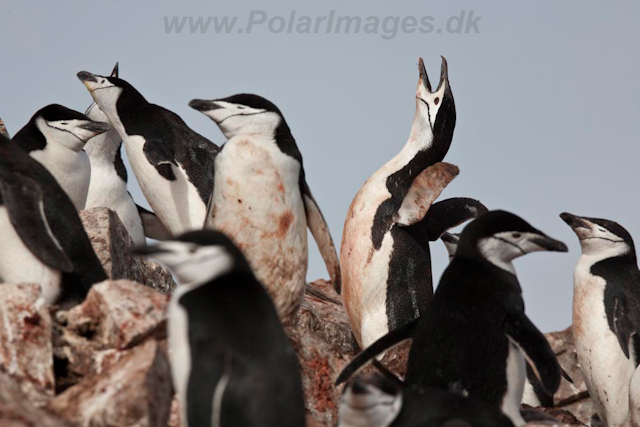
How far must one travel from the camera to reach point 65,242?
17.0ft

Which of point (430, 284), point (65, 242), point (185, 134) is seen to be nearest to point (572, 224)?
point (430, 284)

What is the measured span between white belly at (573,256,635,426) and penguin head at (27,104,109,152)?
13.7 feet

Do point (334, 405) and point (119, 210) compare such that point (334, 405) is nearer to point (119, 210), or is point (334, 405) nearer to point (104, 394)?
point (104, 394)

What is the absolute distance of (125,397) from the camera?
3973 mm

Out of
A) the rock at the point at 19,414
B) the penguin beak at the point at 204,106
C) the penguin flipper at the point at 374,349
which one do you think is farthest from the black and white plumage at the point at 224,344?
the penguin beak at the point at 204,106

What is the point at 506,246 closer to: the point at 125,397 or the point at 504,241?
the point at 504,241

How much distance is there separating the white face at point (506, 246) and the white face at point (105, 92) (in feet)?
13.5

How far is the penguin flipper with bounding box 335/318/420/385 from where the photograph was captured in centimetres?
496

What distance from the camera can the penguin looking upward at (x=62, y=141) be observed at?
7523mm

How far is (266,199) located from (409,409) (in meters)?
2.31

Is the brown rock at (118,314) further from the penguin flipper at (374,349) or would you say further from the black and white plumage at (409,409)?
the black and white plumage at (409,409)

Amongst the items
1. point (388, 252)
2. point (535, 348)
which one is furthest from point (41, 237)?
point (388, 252)

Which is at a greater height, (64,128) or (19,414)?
(64,128)

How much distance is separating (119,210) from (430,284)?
9.48ft
